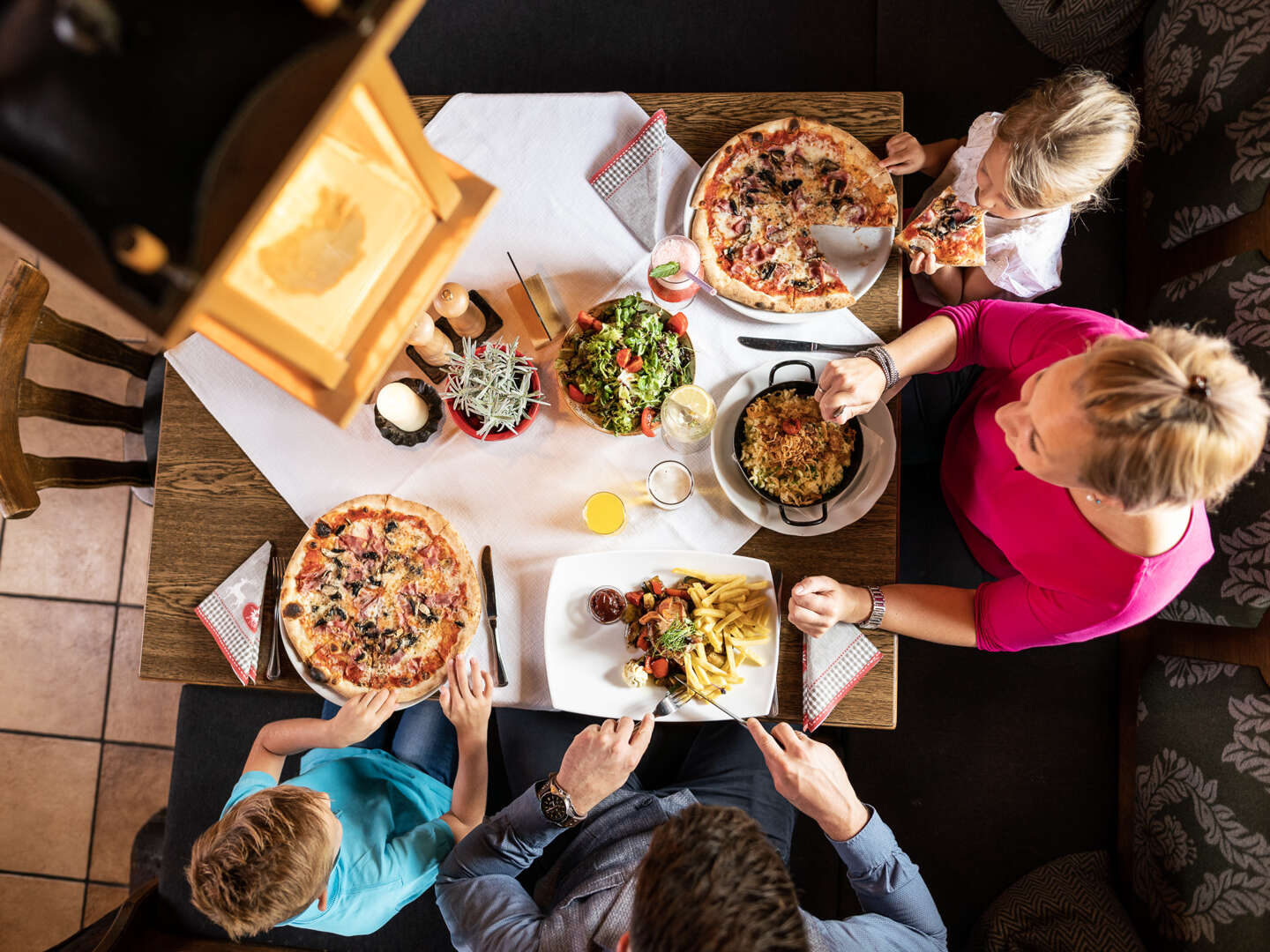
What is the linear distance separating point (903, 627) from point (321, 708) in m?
1.88

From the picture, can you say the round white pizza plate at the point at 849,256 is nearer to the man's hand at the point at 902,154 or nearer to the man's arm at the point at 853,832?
the man's hand at the point at 902,154

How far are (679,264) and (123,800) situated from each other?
3.42 meters

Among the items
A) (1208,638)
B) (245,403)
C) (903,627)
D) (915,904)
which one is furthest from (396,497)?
(1208,638)

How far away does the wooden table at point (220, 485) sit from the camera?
1883 mm

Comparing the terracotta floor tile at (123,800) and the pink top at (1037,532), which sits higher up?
the pink top at (1037,532)

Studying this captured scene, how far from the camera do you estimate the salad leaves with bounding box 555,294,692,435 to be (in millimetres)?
1685

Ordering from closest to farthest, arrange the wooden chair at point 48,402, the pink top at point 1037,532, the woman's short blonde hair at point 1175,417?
the woman's short blonde hair at point 1175,417 → the pink top at point 1037,532 → the wooden chair at point 48,402

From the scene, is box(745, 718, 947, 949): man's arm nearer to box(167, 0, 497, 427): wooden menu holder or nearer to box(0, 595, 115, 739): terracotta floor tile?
box(167, 0, 497, 427): wooden menu holder

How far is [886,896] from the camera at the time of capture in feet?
5.72

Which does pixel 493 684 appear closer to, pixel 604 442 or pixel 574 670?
pixel 574 670

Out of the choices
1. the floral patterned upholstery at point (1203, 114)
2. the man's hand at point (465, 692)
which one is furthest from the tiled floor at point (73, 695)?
the floral patterned upholstery at point (1203, 114)

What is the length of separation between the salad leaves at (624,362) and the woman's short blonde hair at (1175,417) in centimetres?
87

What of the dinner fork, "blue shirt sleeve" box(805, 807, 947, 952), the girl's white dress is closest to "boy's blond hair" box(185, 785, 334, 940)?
the dinner fork

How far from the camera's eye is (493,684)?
1849 millimetres
